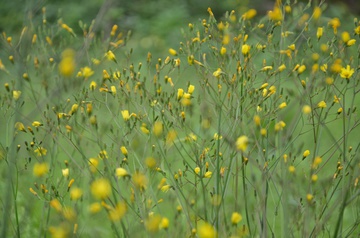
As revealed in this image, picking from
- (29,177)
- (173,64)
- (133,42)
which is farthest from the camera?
(133,42)

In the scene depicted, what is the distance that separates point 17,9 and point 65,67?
18.5ft

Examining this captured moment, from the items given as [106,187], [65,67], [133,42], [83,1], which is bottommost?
[106,187]

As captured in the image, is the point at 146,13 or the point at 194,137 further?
the point at 146,13

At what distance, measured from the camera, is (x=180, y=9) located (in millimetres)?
6609

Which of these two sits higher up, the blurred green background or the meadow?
the blurred green background

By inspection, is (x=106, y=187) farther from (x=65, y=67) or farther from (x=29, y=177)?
(x=29, y=177)

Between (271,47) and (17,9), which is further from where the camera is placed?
(17,9)

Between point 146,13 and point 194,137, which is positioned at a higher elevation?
point 146,13

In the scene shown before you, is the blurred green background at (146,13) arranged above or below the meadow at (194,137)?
above

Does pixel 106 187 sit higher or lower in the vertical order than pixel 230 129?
lower

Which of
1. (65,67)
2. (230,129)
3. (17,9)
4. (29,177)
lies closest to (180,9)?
(17,9)

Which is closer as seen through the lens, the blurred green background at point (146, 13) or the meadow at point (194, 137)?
the meadow at point (194, 137)

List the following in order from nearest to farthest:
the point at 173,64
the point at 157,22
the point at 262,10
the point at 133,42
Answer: the point at 173,64 < the point at 133,42 < the point at 157,22 < the point at 262,10

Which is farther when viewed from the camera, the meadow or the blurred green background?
the blurred green background
